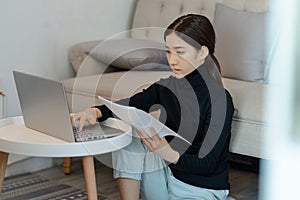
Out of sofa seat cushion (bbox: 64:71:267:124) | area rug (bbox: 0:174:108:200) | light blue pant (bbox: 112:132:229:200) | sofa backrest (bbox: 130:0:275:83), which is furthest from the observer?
sofa backrest (bbox: 130:0:275:83)

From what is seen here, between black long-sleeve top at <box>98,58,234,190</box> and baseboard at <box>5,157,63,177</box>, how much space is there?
1013 mm

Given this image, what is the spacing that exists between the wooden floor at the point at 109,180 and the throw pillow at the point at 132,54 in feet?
1.84

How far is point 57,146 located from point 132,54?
3.76ft

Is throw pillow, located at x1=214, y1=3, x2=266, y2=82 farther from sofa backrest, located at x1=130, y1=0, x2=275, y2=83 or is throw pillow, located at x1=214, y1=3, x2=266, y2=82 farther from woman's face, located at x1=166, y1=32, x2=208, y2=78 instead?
woman's face, located at x1=166, y1=32, x2=208, y2=78

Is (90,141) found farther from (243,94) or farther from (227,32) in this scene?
(227,32)

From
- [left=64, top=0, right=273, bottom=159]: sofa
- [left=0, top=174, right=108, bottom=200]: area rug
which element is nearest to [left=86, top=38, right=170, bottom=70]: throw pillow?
[left=64, top=0, right=273, bottom=159]: sofa

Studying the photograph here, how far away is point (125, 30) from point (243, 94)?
46.7 inches

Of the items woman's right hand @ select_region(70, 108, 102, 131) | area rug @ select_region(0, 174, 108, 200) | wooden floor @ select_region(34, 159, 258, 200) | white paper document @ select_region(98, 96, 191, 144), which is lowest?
wooden floor @ select_region(34, 159, 258, 200)

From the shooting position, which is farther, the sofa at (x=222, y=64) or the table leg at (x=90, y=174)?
the sofa at (x=222, y=64)

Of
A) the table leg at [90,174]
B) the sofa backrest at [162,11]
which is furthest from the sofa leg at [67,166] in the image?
the table leg at [90,174]

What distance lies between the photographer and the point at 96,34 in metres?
2.89

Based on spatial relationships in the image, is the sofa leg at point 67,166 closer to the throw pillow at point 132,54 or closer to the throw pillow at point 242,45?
the throw pillow at point 132,54

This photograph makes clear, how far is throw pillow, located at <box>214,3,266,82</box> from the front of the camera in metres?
2.37

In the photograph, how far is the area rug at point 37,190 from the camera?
223cm
